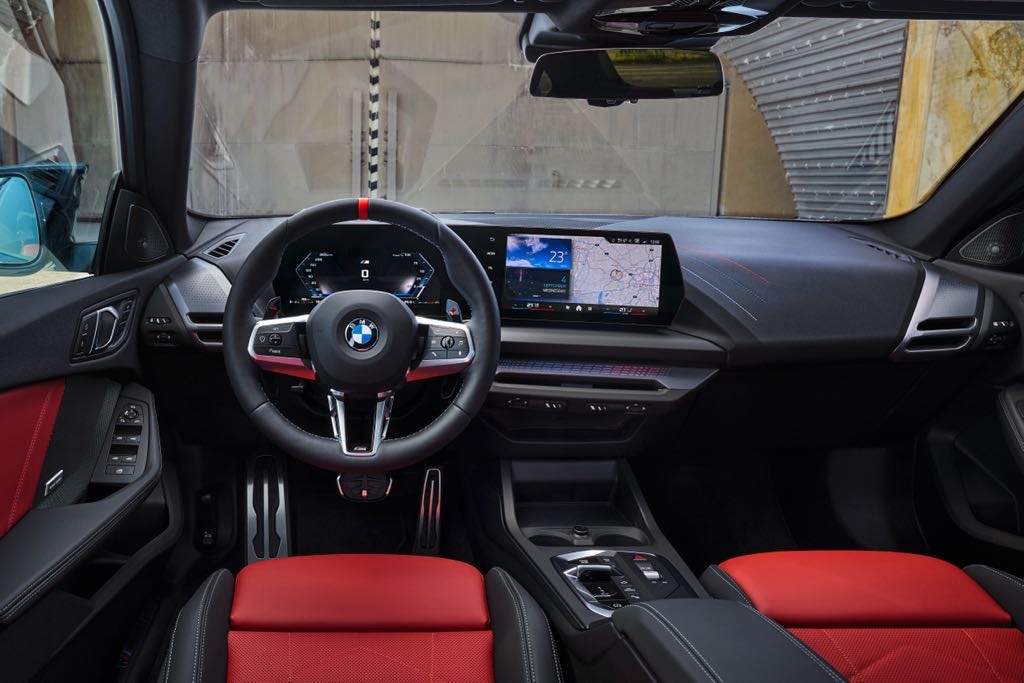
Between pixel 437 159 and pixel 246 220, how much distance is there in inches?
77.1

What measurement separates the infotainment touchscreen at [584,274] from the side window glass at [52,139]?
110cm

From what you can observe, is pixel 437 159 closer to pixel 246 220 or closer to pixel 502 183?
pixel 502 183

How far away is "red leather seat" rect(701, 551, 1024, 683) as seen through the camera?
157cm

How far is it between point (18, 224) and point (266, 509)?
1.17m

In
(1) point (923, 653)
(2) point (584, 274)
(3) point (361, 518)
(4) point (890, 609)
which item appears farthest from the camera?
(3) point (361, 518)

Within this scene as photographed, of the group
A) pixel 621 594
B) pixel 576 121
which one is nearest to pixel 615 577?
pixel 621 594

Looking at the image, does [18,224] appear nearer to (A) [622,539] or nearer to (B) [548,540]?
(B) [548,540]

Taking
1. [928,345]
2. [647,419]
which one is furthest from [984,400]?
[647,419]

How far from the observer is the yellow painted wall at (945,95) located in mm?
2988

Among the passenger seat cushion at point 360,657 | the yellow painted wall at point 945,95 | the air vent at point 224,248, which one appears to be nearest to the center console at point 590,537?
the passenger seat cushion at point 360,657

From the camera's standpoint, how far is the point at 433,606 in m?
1.68

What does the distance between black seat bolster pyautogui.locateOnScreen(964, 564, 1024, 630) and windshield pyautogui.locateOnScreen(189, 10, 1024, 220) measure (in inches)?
75.2

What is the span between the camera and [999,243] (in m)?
2.70

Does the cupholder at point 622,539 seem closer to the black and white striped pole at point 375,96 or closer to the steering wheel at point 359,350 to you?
the steering wheel at point 359,350
